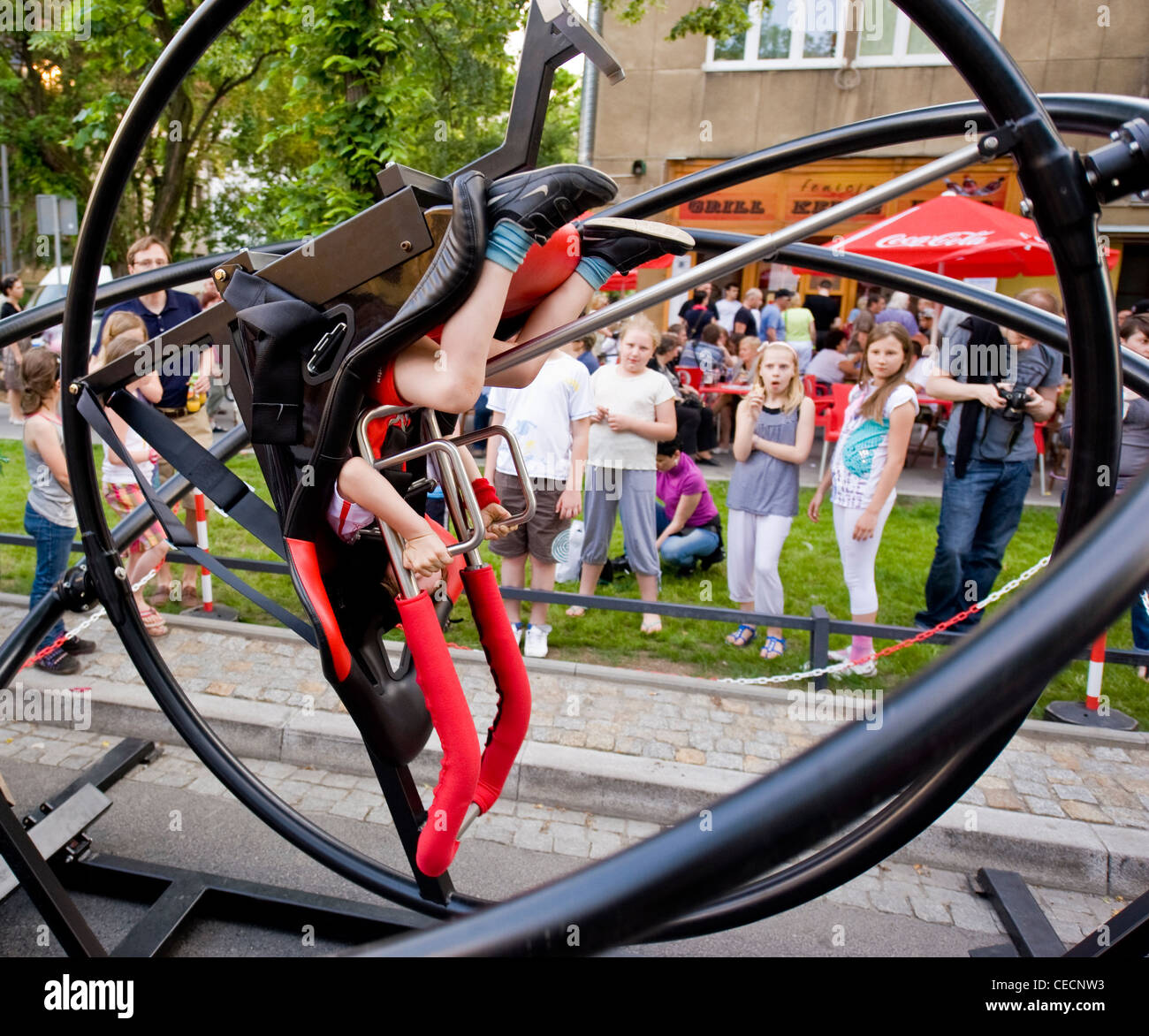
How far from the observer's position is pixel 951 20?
1309mm

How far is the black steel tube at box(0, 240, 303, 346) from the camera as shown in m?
2.47

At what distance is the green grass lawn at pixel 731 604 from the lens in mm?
4559

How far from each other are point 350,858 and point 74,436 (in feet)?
4.30

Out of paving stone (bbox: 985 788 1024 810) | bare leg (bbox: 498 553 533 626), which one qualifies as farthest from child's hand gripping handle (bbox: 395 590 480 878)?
bare leg (bbox: 498 553 533 626)

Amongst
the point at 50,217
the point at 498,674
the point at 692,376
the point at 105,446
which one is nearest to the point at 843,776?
the point at 498,674

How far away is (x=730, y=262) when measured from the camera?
1.88 m

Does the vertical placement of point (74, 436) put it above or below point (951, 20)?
below

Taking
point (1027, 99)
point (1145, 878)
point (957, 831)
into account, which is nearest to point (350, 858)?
point (957, 831)

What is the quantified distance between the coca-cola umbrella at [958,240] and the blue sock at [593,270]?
20.3 feet

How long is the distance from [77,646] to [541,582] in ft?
7.55

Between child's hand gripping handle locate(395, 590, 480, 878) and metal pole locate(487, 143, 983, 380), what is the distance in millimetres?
532

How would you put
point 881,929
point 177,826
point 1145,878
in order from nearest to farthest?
1. point 881,929
2. point 1145,878
3. point 177,826

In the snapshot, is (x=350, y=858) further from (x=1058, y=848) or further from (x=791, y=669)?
(x=791, y=669)

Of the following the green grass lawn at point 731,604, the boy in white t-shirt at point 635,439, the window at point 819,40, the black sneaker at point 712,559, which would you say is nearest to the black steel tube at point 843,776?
the green grass lawn at point 731,604
